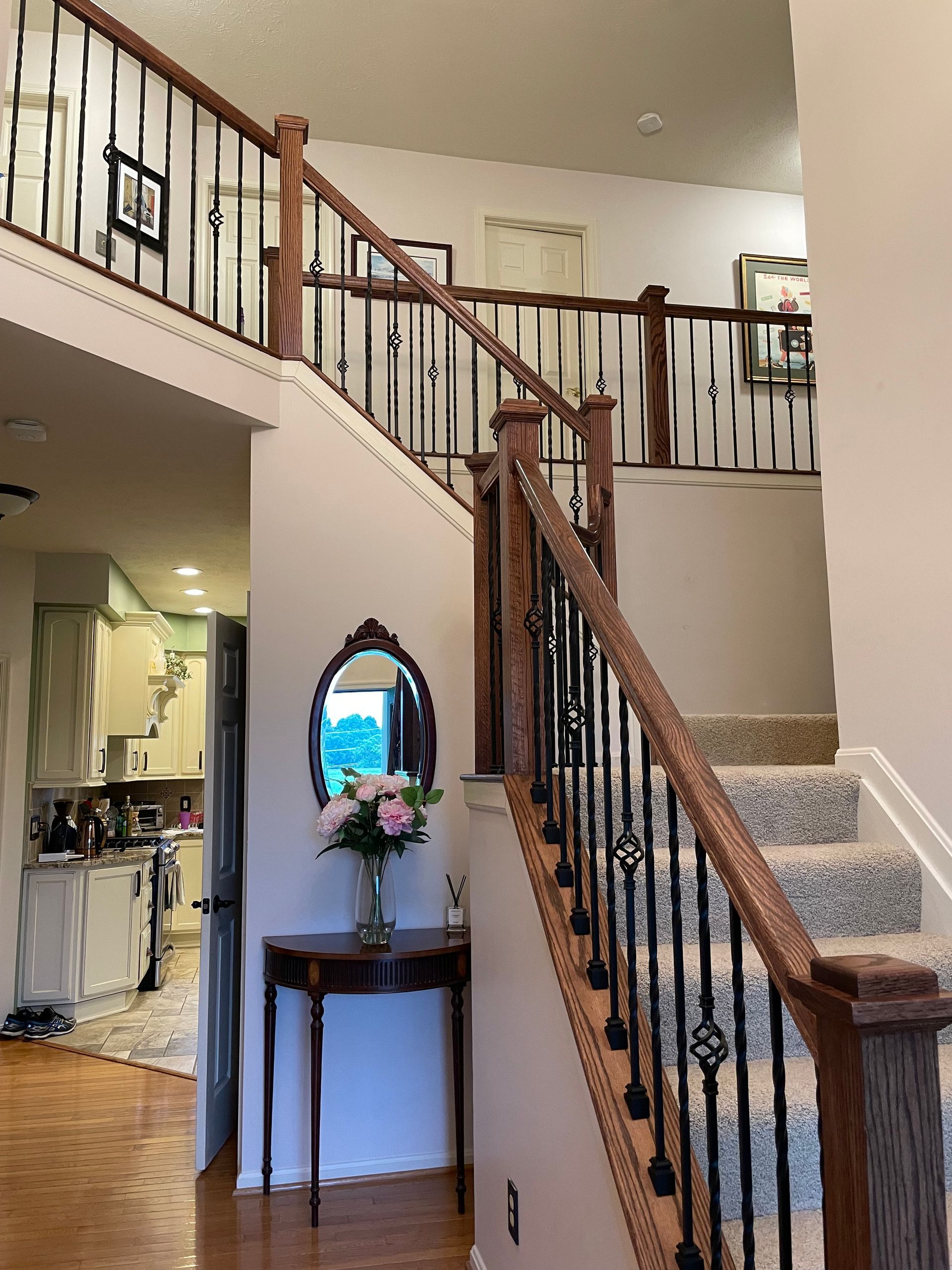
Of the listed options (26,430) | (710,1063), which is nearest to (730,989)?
(710,1063)

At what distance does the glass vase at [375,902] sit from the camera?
3469 millimetres

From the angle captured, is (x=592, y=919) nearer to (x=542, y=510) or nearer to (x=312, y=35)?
(x=542, y=510)

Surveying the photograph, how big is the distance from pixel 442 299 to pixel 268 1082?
313 cm

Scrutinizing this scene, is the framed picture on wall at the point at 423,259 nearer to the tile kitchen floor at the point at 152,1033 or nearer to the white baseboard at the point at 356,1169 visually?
the tile kitchen floor at the point at 152,1033

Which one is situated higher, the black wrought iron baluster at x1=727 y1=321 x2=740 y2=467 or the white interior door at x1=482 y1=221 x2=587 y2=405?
the white interior door at x1=482 y1=221 x2=587 y2=405

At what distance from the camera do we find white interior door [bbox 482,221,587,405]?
6.51 m

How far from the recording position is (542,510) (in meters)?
2.42

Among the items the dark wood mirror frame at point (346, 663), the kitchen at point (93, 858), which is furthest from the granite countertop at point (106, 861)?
the dark wood mirror frame at point (346, 663)

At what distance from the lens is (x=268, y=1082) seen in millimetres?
3461

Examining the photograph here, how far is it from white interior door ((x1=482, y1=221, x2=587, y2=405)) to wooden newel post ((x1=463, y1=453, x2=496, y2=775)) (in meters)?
3.69

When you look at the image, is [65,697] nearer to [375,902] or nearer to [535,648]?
[375,902]

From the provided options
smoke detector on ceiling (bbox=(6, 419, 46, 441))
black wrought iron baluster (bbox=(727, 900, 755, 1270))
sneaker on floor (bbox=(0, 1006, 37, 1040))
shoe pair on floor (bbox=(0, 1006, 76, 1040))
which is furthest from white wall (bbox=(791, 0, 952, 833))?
sneaker on floor (bbox=(0, 1006, 37, 1040))

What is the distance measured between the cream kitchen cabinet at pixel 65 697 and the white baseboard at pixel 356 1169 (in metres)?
3.50

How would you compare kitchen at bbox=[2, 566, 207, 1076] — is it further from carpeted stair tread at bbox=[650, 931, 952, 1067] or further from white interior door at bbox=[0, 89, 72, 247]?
carpeted stair tread at bbox=[650, 931, 952, 1067]
